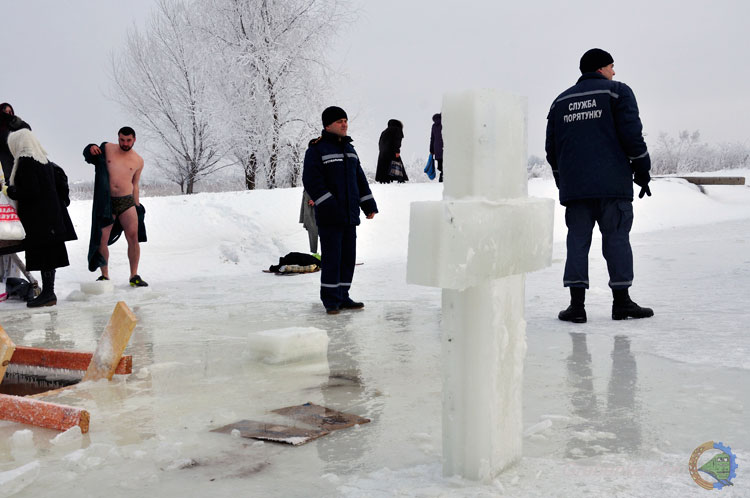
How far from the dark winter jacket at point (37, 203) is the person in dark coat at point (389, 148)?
918cm

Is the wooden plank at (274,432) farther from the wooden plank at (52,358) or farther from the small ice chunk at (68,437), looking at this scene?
the wooden plank at (52,358)

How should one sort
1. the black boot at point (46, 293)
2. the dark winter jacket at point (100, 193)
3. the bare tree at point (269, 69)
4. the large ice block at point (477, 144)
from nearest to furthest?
the large ice block at point (477, 144) → the black boot at point (46, 293) → the dark winter jacket at point (100, 193) → the bare tree at point (269, 69)

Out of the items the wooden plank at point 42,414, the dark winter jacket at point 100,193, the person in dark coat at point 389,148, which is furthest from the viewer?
the person in dark coat at point 389,148

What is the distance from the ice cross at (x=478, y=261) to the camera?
216 centimetres

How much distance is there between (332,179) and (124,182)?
10.4 ft

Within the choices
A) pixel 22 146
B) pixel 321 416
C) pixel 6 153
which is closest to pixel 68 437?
pixel 321 416

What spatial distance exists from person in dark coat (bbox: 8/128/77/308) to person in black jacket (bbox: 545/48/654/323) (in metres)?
4.83

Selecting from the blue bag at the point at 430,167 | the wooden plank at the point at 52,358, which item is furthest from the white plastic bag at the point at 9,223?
the blue bag at the point at 430,167

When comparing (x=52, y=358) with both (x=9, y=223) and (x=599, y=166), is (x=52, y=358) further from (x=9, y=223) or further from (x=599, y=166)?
(x=599, y=166)

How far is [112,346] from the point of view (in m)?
4.07

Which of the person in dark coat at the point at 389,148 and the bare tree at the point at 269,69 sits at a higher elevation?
the bare tree at the point at 269,69

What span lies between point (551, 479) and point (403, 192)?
13085 mm

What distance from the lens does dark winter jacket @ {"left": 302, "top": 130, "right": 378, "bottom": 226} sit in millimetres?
6531

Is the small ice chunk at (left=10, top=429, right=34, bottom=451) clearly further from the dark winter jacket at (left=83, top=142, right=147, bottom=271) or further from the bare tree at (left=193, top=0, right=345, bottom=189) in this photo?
the bare tree at (left=193, top=0, right=345, bottom=189)
